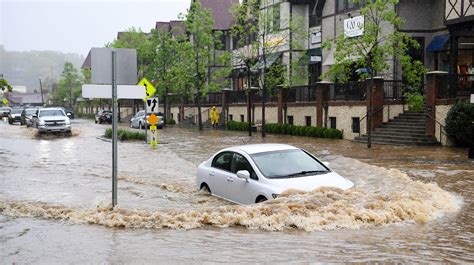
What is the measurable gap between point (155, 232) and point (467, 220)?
5.31 m

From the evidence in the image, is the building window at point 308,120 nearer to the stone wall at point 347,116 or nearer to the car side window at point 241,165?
the stone wall at point 347,116

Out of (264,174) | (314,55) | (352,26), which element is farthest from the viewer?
(314,55)

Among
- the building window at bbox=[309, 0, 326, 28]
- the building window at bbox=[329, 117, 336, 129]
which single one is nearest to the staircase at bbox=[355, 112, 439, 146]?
the building window at bbox=[329, 117, 336, 129]

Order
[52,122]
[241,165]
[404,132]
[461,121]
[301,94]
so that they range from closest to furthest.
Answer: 1. [241,165]
2. [461,121]
3. [404,132]
4. [52,122]
5. [301,94]

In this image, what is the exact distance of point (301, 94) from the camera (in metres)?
38.8

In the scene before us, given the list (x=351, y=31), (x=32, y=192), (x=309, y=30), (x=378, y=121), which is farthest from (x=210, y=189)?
(x=309, y=30)

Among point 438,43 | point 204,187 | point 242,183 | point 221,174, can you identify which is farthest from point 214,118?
point 242,183

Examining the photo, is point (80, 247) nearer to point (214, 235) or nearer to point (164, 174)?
point (214, 235)

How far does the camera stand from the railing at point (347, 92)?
31.6 meters

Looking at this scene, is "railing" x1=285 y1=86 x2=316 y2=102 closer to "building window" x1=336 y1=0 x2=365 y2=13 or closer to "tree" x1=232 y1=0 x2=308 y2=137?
"tree" x1=232 y1=0 x2=308 y2=137

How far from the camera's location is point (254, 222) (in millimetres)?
9281

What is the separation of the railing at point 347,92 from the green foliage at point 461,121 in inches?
279

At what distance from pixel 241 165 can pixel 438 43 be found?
A: 23935mm

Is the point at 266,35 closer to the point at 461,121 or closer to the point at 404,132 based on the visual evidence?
the point at 404,132
